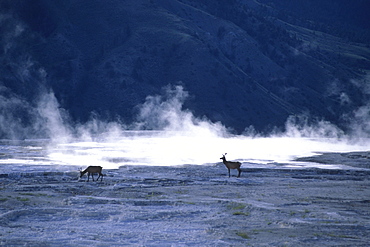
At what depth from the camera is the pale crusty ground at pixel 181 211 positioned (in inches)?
687

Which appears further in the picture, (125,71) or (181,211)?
(125,71)

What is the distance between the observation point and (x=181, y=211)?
72.5 feet

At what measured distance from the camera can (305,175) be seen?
127 feet

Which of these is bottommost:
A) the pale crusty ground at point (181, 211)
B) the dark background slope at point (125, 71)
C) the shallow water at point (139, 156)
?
the pale crusty ground at point (181, 211)

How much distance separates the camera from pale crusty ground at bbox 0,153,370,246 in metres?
17.4

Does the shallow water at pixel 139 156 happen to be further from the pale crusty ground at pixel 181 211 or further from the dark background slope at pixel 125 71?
the dark background slope at pixel 125 71

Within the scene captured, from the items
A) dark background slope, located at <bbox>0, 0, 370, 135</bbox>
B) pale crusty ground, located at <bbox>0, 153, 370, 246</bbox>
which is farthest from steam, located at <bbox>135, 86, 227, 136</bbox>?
pale crusty ground, located at <bbox>0, 153, 370, 246</bbox>

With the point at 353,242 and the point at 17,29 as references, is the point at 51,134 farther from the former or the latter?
the point at 353,242

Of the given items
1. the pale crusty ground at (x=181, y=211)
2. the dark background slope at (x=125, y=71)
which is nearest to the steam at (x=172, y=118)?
the dark background slope at (x=125, y=71)

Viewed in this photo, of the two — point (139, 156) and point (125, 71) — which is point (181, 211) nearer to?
point (139, 156)

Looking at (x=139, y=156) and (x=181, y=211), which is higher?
(x=139, y=156)

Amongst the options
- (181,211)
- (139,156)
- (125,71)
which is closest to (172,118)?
(125,71)

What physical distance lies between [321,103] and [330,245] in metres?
184

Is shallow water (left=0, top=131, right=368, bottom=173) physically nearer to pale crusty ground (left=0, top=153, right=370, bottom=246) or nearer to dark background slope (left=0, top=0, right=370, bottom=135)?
pale crusty ground (left=0, top=153, right=370, bottom=246)
